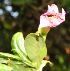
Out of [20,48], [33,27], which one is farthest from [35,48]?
[33,27]

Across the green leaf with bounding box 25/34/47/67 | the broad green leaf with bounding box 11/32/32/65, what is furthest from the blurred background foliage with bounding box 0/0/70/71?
the green leaf with bounding box 25/34/47/67

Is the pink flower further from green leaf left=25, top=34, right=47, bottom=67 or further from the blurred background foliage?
the blurred background foliage

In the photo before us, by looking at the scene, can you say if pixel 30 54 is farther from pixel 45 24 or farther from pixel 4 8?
pixel 4 8

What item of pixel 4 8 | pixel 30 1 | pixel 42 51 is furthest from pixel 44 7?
pixel 42 51

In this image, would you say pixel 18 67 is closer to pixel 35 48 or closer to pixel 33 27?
pixel 35 48

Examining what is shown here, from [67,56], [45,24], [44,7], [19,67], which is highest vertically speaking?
[44,7]

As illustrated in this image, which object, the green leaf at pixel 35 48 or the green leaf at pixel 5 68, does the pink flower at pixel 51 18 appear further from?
the green leaf at pixel 5 68
